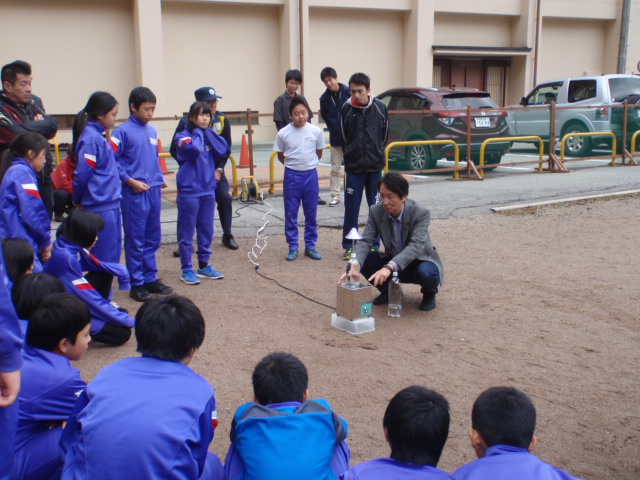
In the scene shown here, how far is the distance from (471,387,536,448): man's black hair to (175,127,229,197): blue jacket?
13.3 ft

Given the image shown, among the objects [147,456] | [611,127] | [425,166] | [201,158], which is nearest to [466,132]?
[425,166]

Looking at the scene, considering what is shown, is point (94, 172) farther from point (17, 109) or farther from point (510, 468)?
point (510, 468)

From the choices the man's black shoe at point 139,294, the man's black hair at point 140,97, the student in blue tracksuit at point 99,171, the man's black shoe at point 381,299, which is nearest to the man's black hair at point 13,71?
the student in blue tracksuit at point 99,171

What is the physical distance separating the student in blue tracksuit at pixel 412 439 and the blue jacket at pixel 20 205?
3282 mm

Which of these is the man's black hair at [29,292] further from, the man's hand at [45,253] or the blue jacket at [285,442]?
the blue jacket at [285,442]

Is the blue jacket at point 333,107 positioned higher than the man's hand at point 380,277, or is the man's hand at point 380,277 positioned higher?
the blue jacket at point 333,107

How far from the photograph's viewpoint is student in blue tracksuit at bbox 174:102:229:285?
5.76 meters

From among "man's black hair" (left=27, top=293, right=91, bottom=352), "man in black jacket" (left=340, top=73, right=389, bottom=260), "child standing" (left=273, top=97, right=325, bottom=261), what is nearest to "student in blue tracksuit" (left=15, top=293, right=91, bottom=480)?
"man's black hair" (left=27, top=293, right=91, bottom=352)

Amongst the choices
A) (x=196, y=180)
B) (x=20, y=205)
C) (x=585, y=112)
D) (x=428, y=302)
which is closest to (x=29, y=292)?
(x=20, y=205)

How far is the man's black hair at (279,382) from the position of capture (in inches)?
93.6

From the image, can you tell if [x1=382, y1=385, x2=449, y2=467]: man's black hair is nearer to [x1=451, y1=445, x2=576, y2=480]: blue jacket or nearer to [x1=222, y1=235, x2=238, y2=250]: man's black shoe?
[x1=451, y1=445, x2=576, y2=480]: blue jacket

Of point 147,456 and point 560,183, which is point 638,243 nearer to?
point 560,183

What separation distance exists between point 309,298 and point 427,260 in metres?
1.11

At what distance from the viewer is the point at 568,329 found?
4.81 metres
